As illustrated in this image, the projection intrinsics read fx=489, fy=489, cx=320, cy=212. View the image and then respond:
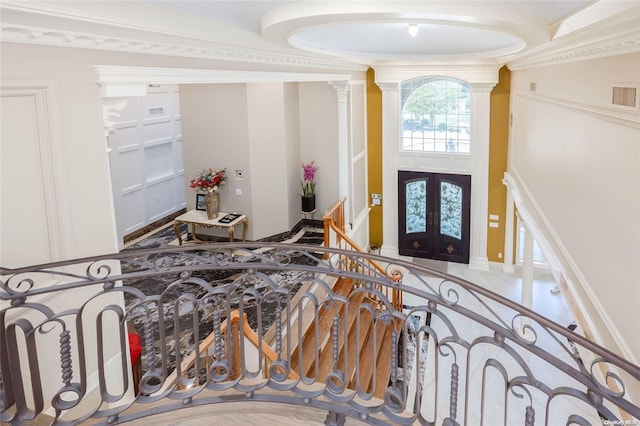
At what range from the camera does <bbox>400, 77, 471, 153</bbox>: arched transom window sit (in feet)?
30.2

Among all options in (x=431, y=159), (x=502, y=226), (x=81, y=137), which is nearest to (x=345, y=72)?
(x=431, y=159)

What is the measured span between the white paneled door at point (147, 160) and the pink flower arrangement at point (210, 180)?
1491mm

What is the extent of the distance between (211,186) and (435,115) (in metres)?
4.49

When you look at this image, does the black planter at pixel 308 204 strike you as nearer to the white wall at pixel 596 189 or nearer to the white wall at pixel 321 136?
the white wall at pixel 321 136

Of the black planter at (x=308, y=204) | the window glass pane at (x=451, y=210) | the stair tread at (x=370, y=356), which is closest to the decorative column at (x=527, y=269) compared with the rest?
the stair tread at (x=370, y=356)

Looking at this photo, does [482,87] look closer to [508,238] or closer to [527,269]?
[508,238]

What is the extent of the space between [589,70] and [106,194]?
351 cm

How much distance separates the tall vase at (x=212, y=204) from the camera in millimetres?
9227

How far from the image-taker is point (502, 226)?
368 inches

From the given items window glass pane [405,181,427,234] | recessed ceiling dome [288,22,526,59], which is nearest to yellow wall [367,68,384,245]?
window glass pane [405,181,427,234]

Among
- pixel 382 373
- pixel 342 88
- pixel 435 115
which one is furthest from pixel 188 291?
pixel 435 115

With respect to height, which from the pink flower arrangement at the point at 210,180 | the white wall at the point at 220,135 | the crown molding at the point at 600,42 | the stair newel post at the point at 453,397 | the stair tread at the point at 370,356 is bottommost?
the stair tread at the point at 370,356

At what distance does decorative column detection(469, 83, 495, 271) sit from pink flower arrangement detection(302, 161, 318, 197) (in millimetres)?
3117

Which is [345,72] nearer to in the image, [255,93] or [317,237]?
[255,93]
